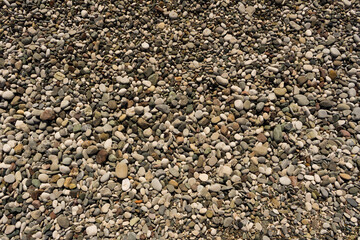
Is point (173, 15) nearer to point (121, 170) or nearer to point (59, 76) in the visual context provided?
point (59, 76)

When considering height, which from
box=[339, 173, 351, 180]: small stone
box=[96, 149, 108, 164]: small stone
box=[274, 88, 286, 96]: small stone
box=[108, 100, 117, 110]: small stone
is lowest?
box=[96, 149, 108, 164]: small stone

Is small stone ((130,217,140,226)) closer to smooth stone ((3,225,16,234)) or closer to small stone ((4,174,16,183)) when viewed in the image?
smooth stone ((3,225,16,234))

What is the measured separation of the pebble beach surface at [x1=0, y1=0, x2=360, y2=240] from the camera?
8.39ft

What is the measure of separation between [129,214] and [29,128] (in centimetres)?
127

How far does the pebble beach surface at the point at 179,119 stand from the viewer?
256 centimetres

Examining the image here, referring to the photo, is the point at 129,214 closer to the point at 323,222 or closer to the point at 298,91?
the point at 323,222

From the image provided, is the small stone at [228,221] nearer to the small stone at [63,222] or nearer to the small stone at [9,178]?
the small stone at [63,222]

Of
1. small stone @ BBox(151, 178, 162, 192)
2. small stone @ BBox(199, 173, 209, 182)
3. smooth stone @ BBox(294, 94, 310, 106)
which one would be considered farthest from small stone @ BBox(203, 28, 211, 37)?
small stone @ BBox(151, 178, 162, 192)

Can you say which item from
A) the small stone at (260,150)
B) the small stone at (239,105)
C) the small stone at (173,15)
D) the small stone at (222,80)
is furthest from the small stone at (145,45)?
the small stone at (260,150)

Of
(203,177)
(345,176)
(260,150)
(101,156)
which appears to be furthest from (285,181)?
(101,156)

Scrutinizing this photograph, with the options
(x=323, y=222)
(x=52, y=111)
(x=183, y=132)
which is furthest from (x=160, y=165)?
(x=323, y=222)

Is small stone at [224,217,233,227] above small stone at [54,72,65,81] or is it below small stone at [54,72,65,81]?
below

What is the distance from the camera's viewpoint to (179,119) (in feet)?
9.56

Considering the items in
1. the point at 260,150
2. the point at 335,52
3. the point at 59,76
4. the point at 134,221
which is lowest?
the point at 134,221
